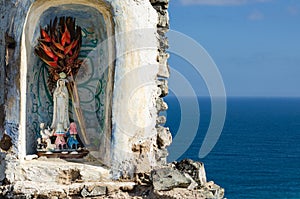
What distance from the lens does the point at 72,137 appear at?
876 centimetres

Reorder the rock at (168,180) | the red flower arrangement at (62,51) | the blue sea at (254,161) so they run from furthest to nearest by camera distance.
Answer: the blue sea at (254,161) < the red flower arrangement at (62,51) < the rock at (168,180)

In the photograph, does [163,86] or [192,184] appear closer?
[192,184]

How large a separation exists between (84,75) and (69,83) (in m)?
0.22

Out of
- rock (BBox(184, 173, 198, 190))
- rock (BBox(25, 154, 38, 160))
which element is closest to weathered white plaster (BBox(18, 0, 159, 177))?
rock (BBox(25, 154, 38, 160))

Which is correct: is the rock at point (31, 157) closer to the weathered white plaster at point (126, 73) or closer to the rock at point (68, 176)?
the weathered white plaster at point (126, 73)

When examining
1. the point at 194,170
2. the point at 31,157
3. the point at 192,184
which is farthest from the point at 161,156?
the point at 31,157

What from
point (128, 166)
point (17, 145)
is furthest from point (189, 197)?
point (17, 145)

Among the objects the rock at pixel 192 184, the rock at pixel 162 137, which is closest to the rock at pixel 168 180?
the rock at pixel 192 184

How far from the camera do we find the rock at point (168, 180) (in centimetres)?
784

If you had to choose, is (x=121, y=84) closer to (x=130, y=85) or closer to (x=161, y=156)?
(x=130, y=85)

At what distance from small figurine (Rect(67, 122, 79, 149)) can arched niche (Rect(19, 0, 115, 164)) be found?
152 millimetres

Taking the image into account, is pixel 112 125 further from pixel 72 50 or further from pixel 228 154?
pixel 228 154

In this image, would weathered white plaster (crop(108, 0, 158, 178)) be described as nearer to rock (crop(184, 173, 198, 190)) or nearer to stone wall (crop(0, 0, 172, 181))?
stone wall (crop(0, 0, 172, 181))

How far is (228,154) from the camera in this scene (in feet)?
188
